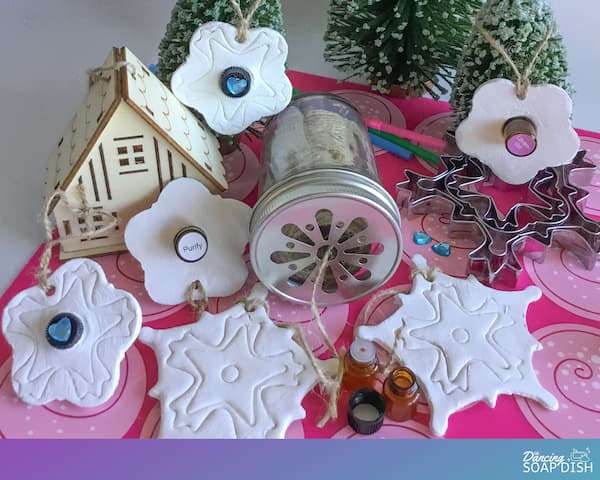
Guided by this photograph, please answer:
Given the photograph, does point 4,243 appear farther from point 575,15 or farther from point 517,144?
point 575,15

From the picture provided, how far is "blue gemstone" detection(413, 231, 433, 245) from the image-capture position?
2.53 feet

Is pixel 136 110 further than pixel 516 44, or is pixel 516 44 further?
pixel 516 44

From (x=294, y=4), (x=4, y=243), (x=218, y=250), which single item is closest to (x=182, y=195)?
(x=218, y=250)

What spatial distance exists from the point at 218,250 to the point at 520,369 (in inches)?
11.7

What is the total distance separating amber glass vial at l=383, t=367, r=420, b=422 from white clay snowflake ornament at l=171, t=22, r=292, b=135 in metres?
0.30

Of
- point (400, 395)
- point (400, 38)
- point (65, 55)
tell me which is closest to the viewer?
point (400, 395)

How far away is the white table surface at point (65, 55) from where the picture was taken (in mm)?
854

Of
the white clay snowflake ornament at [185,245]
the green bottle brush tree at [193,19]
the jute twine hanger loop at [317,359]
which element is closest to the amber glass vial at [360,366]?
the jute twine hanger loop at [317,359]

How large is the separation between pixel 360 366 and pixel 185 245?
0.65 ft

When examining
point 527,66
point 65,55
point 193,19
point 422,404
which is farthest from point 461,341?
point 65,55

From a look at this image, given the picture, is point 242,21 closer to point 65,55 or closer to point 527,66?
point 527,66

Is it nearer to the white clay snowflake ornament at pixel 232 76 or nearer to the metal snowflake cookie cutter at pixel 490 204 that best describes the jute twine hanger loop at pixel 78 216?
the white clay snowflake ornament at pixel 232 76

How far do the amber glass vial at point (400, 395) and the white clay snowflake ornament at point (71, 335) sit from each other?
0.22m

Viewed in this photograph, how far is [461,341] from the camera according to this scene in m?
0.67
